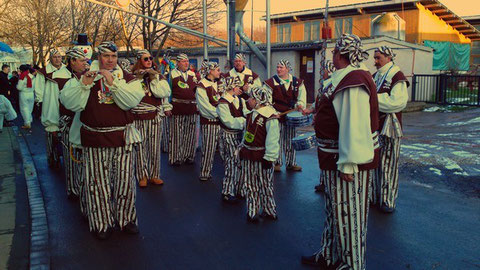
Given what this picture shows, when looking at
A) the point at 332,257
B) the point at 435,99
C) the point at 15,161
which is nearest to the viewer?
the point at 332,257

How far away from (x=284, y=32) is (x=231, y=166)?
31.6 metres

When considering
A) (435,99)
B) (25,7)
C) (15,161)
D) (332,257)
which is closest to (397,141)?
(332,257)

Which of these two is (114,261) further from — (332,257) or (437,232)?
(437,232)

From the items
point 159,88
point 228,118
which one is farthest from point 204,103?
point 228,118

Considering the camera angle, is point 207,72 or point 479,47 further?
point 479,47

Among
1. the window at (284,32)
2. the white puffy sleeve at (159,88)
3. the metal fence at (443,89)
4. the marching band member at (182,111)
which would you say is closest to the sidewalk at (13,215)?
the white puffy sleeve at (159,88)

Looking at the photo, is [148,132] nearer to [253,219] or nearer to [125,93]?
[253,219]

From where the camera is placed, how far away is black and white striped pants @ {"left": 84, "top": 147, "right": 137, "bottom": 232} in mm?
5098

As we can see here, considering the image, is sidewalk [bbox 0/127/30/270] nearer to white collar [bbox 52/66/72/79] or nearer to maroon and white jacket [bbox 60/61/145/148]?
maroon and white jacket [bbox 60/61/145/148]

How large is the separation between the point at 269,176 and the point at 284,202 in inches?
44.3

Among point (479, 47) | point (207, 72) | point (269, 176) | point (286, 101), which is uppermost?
point (479, 47)

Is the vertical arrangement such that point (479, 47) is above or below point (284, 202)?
above

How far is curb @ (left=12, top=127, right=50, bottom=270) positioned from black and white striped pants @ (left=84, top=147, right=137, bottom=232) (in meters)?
0.59

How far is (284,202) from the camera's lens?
675 centimetres
